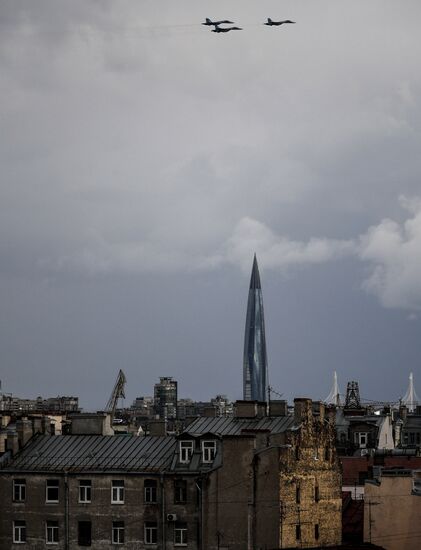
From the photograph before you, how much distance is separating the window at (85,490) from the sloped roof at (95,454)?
2.67 ft

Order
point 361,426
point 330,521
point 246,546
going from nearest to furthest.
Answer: point 246,546, point 330,521, point 361,426

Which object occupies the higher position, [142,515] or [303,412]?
[303,412]

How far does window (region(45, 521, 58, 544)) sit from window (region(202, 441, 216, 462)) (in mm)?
11112

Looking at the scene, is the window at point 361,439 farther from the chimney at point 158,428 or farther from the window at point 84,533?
the window at point 84,533

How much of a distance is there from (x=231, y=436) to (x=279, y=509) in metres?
5.60

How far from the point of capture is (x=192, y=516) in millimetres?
100438

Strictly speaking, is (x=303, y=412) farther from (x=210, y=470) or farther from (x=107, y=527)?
(x=107, y=527)

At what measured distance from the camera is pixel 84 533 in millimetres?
103188

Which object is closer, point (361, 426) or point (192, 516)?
point (192, 516)

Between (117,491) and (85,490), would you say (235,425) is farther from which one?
(85,490)

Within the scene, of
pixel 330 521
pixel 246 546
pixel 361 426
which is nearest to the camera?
pixel 246 546

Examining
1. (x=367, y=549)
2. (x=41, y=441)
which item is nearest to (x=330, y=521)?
(x=367, y=549)

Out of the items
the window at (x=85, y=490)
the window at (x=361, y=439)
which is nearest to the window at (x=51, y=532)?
the window at (x=85, y=490)

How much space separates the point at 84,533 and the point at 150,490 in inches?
215
